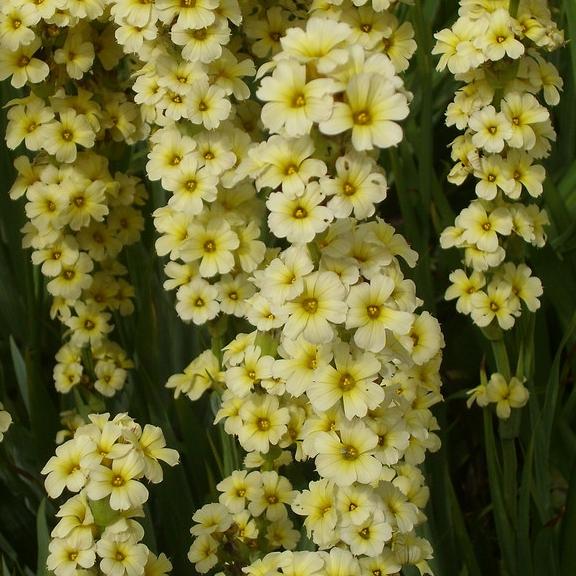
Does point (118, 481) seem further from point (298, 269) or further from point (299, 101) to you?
A: point (299, 101)

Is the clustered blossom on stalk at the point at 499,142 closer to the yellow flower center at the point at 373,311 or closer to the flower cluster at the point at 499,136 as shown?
the flower cluster at the point at 499,136

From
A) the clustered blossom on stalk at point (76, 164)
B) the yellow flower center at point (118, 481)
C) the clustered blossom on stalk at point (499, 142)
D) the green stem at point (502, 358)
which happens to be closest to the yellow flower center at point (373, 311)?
the yellow flower center at point (118, 481)

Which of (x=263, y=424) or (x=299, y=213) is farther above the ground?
(x=299, y=213)

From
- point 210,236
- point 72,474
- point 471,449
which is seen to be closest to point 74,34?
point 210,236

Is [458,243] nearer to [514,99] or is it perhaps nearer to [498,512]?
[514,99]

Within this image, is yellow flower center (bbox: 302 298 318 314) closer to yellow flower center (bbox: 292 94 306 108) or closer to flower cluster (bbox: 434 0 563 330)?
yellow flower center (bbox: 292 94 306 108)

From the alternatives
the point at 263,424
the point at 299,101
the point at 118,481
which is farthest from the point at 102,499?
the point at 299,101

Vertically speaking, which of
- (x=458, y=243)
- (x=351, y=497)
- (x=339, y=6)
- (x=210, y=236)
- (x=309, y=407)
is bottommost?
(x=351, y=497)
